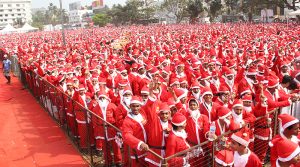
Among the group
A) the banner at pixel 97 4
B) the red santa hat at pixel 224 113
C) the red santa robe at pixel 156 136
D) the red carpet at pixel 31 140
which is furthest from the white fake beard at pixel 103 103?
the banner at pixel 97 4

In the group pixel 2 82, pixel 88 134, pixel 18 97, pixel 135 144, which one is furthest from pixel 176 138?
pixel 2 82

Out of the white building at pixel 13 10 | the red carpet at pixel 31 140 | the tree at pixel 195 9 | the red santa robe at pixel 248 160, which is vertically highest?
the white building at pixel 13 10

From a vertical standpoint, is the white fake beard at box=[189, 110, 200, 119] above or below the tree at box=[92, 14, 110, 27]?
below

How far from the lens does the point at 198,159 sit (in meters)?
5.14

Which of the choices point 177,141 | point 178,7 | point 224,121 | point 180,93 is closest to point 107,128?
point 180,93

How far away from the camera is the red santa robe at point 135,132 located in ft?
17.0

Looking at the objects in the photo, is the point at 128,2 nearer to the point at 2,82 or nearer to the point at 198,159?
the point at 2,82

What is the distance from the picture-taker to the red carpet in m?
7.86

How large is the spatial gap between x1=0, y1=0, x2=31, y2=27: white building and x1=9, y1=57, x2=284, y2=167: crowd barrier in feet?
463

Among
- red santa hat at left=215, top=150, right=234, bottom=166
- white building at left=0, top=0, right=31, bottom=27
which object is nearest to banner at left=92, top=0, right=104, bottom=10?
white building at left=0, top=0, right=31, bottom=27

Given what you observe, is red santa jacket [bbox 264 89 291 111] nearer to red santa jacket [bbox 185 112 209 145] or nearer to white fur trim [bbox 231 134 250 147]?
red santa jacket [bbox 185 112 209 145]

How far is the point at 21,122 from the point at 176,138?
310 inches

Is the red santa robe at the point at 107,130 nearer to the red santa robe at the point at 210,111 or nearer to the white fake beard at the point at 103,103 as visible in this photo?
the white fake beard at the point at 103,103

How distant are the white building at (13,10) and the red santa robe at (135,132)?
14582 centimetres
